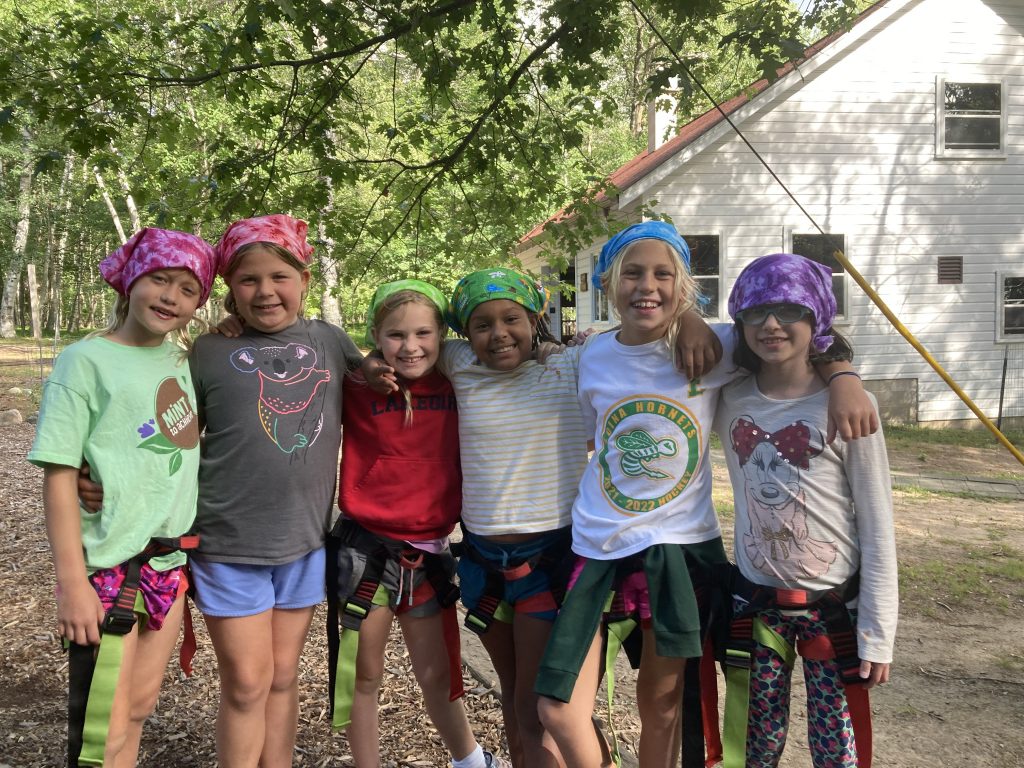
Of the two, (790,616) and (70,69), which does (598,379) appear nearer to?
(790,616)

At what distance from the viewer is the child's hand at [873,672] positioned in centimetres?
212

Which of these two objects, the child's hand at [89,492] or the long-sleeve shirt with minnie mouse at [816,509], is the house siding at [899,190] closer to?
the long-sleeve shirt with minnie mouse at [816,509]

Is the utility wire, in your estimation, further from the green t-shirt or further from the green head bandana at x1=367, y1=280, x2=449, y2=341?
the green t-shirt

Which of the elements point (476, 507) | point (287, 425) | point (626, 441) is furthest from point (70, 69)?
point (626, 441)

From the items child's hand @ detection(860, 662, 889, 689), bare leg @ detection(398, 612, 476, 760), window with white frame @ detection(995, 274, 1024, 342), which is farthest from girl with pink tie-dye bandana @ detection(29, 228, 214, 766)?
window with white frame @ detection(995, 274, 1024, 342)

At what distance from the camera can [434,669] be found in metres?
2.64

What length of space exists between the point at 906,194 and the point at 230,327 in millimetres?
12826

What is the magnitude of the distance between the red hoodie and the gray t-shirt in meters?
0.10

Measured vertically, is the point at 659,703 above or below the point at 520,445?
below

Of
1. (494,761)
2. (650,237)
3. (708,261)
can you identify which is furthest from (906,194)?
(494,761)

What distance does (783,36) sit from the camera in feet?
15.4

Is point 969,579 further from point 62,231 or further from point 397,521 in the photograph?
point 62,231

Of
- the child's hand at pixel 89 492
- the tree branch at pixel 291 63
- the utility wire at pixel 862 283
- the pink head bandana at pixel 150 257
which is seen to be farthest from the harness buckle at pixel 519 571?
the tree branch at pixel 291 63

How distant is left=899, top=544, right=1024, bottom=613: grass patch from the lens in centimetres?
493
